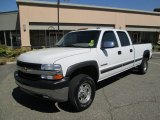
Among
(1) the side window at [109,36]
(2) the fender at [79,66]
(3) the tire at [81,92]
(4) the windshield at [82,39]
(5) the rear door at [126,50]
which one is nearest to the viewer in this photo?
(2) the fender at [79,66]

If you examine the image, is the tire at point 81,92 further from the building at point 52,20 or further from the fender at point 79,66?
the building at point 52,20

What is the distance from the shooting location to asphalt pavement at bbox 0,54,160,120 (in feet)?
12.7

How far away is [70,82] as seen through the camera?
3.87 metres

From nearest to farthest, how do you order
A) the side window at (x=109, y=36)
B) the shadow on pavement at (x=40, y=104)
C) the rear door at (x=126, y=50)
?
the shadow on pavement at (x=40, y=104) → the side window at (x=109, y=36) → the rear door at (x=126, y=50)

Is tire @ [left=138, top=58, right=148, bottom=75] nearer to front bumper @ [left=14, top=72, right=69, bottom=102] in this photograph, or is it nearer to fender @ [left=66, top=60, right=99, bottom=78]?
fender @ [left=66, top=60, right=99, bottom=78]

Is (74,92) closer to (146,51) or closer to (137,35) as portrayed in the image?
(146,51)

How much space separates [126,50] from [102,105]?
2.36 meters

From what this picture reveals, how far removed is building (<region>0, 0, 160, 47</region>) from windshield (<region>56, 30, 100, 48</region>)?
12377 mm

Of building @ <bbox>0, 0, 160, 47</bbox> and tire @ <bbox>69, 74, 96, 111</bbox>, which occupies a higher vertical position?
building @ <bbox>0, 0, 160, 47</bbox>

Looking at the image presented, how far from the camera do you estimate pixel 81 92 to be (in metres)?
4.18

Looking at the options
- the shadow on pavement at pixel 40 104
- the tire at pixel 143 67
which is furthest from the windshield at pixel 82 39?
the tire at pixel 143 67

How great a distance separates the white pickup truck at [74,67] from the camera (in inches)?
143

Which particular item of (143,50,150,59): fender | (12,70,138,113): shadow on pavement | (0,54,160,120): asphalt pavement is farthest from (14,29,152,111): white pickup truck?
(143,50,150,59): fender

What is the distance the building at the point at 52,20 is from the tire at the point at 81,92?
13.4m
